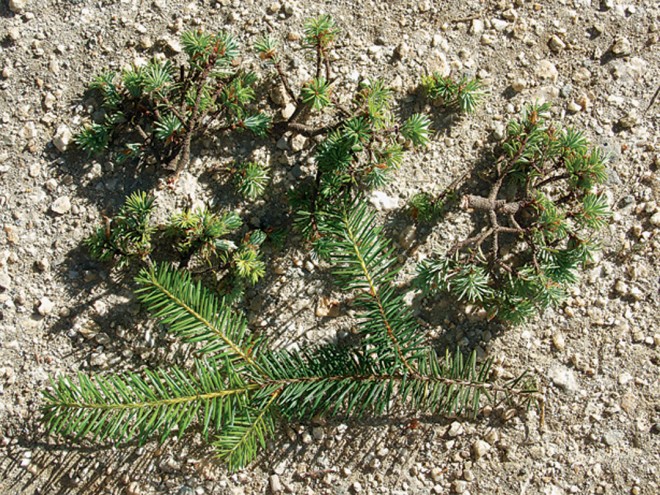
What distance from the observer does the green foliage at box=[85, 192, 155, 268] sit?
2.76 meters

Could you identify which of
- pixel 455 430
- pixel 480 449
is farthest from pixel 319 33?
pixel 480 449

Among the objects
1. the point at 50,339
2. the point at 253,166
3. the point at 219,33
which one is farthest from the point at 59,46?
the point at 50,339

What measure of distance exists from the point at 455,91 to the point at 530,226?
68cm

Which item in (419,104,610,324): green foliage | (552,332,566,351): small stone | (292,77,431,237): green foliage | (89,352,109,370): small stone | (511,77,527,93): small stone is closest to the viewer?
(292,77,431,237): green foliage

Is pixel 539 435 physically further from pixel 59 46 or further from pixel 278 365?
pixel 59 46

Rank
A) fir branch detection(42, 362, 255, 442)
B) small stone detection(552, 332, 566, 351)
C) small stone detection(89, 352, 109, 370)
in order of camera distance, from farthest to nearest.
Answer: small stone detection(552, 332, 566, 351) < small stone detection(89, 352, 109, 370) < fir branch detection(42, 362, 255, 442)

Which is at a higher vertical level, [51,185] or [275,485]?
[51,185]

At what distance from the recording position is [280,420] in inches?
114

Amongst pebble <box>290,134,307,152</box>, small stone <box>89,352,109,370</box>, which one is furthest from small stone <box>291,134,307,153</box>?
small stone <box>89,352,109,370</box>

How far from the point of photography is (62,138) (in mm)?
2891

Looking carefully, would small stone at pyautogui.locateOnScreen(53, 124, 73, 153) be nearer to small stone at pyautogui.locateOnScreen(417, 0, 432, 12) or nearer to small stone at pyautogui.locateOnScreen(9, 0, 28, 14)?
small stone at pyautogui.locateOnScreen(9, 0, 28, 14)

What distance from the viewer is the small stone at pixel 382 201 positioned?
2.97 metres

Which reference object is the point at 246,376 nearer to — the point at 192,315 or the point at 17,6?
the point at 192,315

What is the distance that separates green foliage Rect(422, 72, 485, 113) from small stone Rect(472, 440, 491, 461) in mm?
1459
